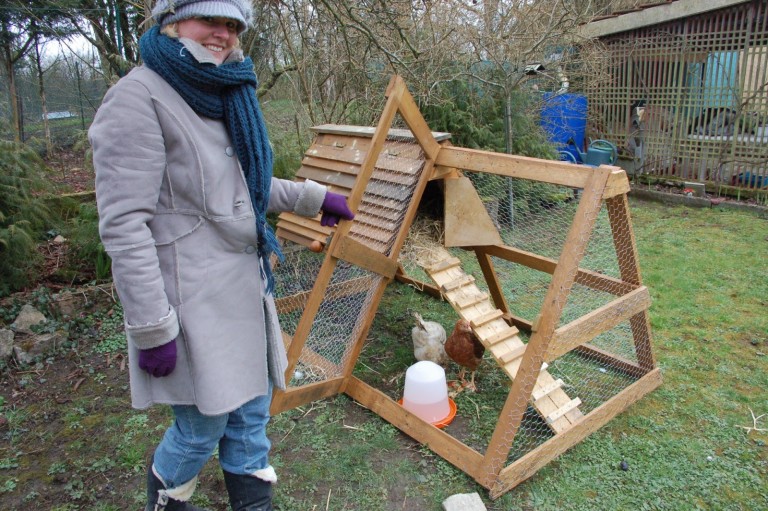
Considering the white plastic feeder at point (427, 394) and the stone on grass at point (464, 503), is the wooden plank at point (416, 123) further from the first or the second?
the stone on grass at point (464, 503)

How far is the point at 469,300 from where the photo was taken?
119 inches

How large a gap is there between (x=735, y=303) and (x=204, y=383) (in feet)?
12.9

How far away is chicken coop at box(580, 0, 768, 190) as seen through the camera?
6.81 m

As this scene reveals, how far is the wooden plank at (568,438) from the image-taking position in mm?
2424

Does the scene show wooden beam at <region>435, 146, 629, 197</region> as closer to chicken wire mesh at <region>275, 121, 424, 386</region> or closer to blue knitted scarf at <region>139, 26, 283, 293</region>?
chicken wire mesh at <region>275, 121, 424, 386</region>

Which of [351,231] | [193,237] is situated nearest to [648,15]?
[351,231]

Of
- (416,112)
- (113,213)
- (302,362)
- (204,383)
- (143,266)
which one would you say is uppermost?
(416,112)

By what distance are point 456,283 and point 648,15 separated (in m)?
6.30

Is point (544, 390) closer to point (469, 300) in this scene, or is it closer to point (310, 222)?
point (469, 300)

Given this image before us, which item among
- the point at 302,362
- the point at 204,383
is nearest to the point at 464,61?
the point at 302,362

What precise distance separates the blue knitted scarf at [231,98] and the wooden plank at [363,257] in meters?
0.76

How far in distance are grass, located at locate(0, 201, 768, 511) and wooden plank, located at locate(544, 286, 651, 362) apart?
22.3 inches

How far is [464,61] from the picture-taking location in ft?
19.6

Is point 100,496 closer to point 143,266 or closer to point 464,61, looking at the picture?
point 143,266
